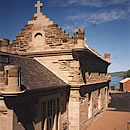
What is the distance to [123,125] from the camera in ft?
38.5

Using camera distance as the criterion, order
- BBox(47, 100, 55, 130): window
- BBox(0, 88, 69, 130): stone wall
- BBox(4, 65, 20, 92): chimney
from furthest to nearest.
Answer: BBox(47, 100, 55, 130): window
BBox(0, 88, 69, 130): stone wall
BBox(4, 65, 20, 92): chimney

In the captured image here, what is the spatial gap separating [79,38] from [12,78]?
5261mm

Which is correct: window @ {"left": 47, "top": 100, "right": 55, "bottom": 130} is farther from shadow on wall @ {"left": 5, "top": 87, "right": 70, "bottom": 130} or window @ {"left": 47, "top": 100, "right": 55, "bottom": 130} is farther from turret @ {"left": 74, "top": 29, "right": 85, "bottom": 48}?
turret @ {"left": 74, "top": 29, "right": 85, "bottom": 48}

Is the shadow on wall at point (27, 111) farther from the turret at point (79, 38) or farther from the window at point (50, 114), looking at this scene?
the turret at point (79, 38)

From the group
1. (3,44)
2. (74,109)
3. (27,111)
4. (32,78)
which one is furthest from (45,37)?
(27,111)

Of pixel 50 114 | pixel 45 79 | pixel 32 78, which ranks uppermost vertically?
pixel 32 78

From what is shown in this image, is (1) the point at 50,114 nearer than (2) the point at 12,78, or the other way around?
(2) the point at 12,78

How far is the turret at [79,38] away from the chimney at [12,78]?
15.8 feet

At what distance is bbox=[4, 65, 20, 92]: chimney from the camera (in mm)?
5207

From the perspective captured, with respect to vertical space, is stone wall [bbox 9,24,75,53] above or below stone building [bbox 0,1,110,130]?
above

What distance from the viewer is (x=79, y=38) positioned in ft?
30.6

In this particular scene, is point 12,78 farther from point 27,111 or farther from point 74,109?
point 74,109

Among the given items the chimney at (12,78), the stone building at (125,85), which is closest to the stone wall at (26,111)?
the chimney at (12,78)

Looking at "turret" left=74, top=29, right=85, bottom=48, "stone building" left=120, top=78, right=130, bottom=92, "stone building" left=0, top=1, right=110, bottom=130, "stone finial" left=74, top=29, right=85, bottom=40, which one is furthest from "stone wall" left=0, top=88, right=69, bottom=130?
"stone building" left=120, top=78, right=130, bottom=92
